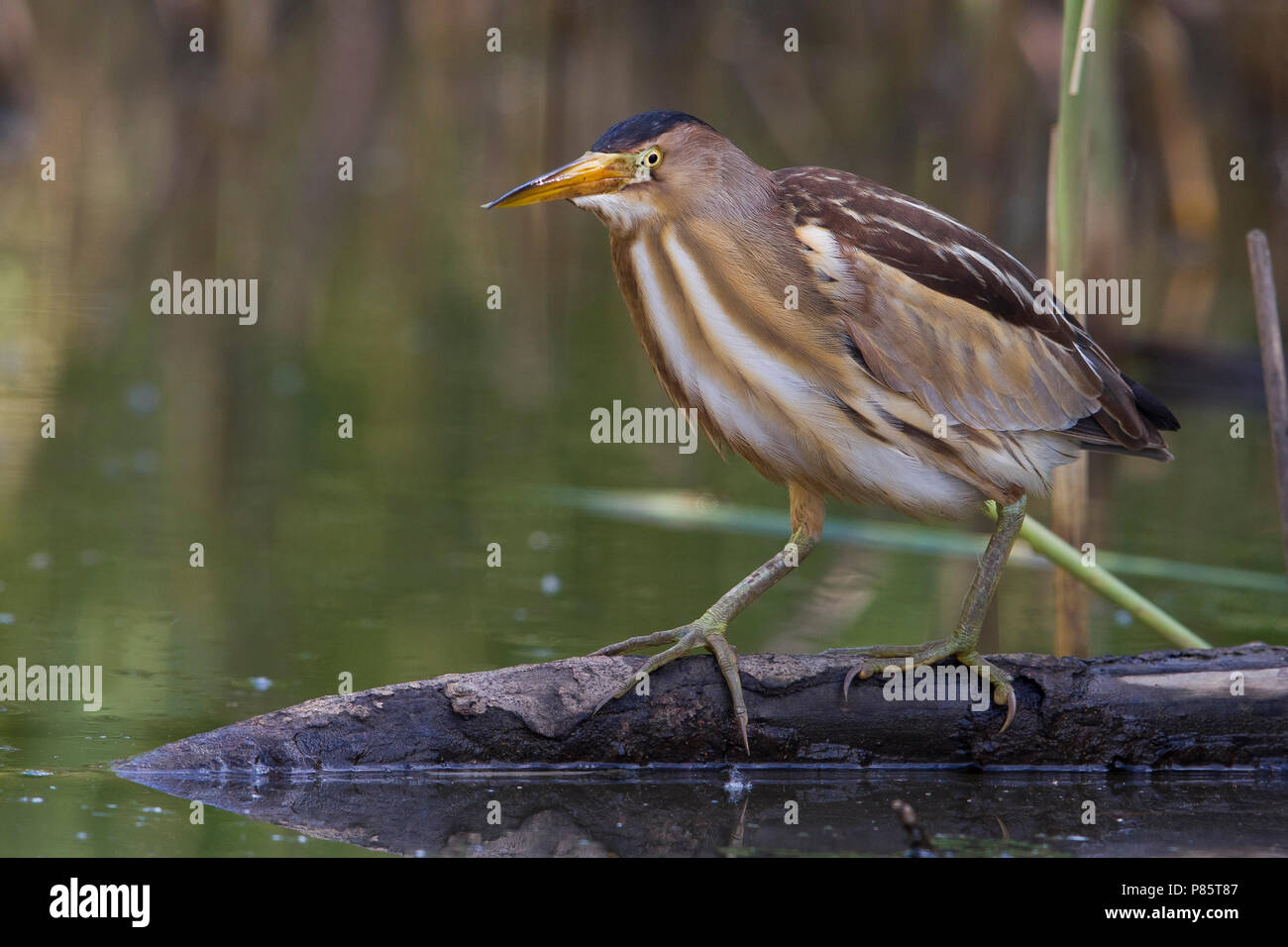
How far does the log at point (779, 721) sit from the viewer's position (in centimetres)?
312

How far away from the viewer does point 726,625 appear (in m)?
3.33

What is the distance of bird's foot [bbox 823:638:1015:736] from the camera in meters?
3.24

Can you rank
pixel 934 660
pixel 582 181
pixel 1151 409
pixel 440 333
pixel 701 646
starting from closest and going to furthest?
pixel 582 181 → pixel 701 646 → pixel 934 660 → pixel 1151 409 → pixel 440 333

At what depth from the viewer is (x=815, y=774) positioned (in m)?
3.28

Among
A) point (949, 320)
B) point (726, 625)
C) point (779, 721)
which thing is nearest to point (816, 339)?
point (949, 320)

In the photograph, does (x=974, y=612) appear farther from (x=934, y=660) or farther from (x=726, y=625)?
(x=726, y=625)

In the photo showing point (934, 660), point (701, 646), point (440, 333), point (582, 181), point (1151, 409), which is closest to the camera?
point (582, 181)

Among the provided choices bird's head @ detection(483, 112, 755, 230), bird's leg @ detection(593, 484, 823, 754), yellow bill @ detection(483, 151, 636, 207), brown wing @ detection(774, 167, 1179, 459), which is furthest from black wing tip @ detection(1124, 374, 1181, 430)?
yellow bill @ detection(483, 151, 636, 207)

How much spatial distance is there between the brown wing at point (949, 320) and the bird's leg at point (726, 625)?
34 centimetres

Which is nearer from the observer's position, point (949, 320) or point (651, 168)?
point (651, 168)

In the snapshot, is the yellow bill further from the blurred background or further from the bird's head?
the blurred background

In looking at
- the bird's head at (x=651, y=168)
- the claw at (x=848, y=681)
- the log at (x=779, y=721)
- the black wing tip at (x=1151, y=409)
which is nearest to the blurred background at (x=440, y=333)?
the log at (x=779, y=721)

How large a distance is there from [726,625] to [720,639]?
110mm

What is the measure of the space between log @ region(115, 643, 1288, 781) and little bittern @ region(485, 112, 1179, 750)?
6 centimetres
